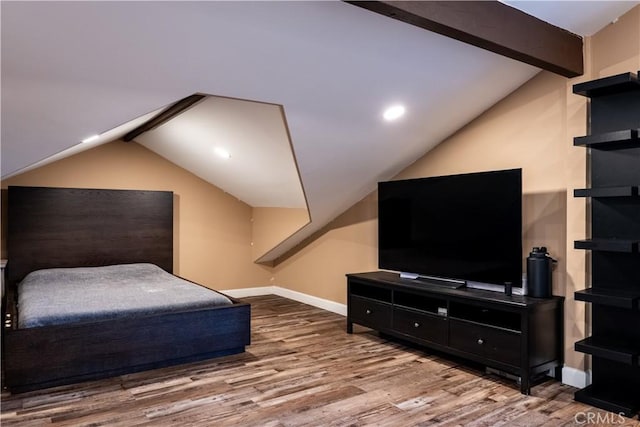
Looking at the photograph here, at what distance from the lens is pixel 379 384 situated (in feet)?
10.3

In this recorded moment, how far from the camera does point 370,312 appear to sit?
4.21 m

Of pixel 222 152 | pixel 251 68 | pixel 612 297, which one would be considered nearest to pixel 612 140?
pixel 612 297

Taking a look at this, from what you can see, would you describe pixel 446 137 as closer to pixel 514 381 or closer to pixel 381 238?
pixel 381 238

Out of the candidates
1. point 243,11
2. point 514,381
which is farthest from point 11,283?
point 514,381

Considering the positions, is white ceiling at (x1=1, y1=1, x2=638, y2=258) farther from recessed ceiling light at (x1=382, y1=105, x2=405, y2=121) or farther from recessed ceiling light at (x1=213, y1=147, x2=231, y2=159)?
recessed ceiling light at (x1=213, y1=147, x2=231, y2=159)

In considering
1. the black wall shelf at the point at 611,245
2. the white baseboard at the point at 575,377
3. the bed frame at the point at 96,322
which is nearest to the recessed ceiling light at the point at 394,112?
the black wall shelf at the point at 611,245

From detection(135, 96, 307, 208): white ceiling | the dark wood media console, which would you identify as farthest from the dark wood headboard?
the dark wood media console

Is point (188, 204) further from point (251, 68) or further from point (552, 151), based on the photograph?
point (552, 151)

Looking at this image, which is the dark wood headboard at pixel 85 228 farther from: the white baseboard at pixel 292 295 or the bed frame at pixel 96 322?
the white baseboard at pixel 292 295

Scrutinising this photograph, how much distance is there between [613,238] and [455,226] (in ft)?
3.70

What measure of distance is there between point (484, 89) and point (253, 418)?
2.83 meters

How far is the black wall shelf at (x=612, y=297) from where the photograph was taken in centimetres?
257

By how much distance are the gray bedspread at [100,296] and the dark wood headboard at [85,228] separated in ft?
1.05

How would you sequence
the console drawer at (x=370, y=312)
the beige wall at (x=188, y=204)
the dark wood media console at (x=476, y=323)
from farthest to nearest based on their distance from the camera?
the beige wall at (x=188, y=204) < the console drawer at (x=370, y=312) < the dark wood media console at (x=476, y=323)
